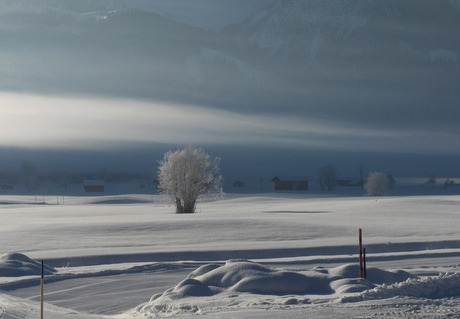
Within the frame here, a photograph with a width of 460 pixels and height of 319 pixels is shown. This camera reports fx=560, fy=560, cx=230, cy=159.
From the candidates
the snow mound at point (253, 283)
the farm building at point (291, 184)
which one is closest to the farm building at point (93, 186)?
the farm building at point (291, 184)

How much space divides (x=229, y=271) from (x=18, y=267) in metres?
5.59

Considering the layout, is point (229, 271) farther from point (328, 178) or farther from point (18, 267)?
point (328, 178)

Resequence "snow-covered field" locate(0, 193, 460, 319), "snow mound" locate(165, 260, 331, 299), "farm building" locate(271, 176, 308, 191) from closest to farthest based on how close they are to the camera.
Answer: "snow-covered field" locate(0, 193, 460, 319), "snow mound" locate(165, 260, 331, 299), "farm building" locate(271, 176, 308, 191)

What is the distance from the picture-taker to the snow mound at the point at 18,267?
520 inches

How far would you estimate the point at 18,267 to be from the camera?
13.5 metres

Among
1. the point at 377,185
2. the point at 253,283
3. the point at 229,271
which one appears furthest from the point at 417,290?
the point at 377,185

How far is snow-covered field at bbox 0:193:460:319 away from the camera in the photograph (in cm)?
922

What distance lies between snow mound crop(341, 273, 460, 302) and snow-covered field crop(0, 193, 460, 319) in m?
0.02

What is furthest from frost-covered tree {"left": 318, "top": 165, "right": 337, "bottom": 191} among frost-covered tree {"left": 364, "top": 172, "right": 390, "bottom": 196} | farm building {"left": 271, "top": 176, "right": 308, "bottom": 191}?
frost-covered tree {"left": 364, "top": 172, "right": 390, "bottom": 196}

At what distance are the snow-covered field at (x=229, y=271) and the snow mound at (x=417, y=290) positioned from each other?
0.07 ft

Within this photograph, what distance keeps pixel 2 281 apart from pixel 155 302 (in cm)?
438

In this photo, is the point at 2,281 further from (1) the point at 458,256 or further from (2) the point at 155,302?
(1) the point at 458,256

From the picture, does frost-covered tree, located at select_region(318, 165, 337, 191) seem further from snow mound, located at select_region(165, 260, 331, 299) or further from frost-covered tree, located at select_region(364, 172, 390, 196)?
snow mound, located at select_region(165, 260, 331, 299)

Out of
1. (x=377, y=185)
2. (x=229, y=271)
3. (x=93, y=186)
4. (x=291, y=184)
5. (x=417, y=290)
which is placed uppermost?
(x=93, y=186)
